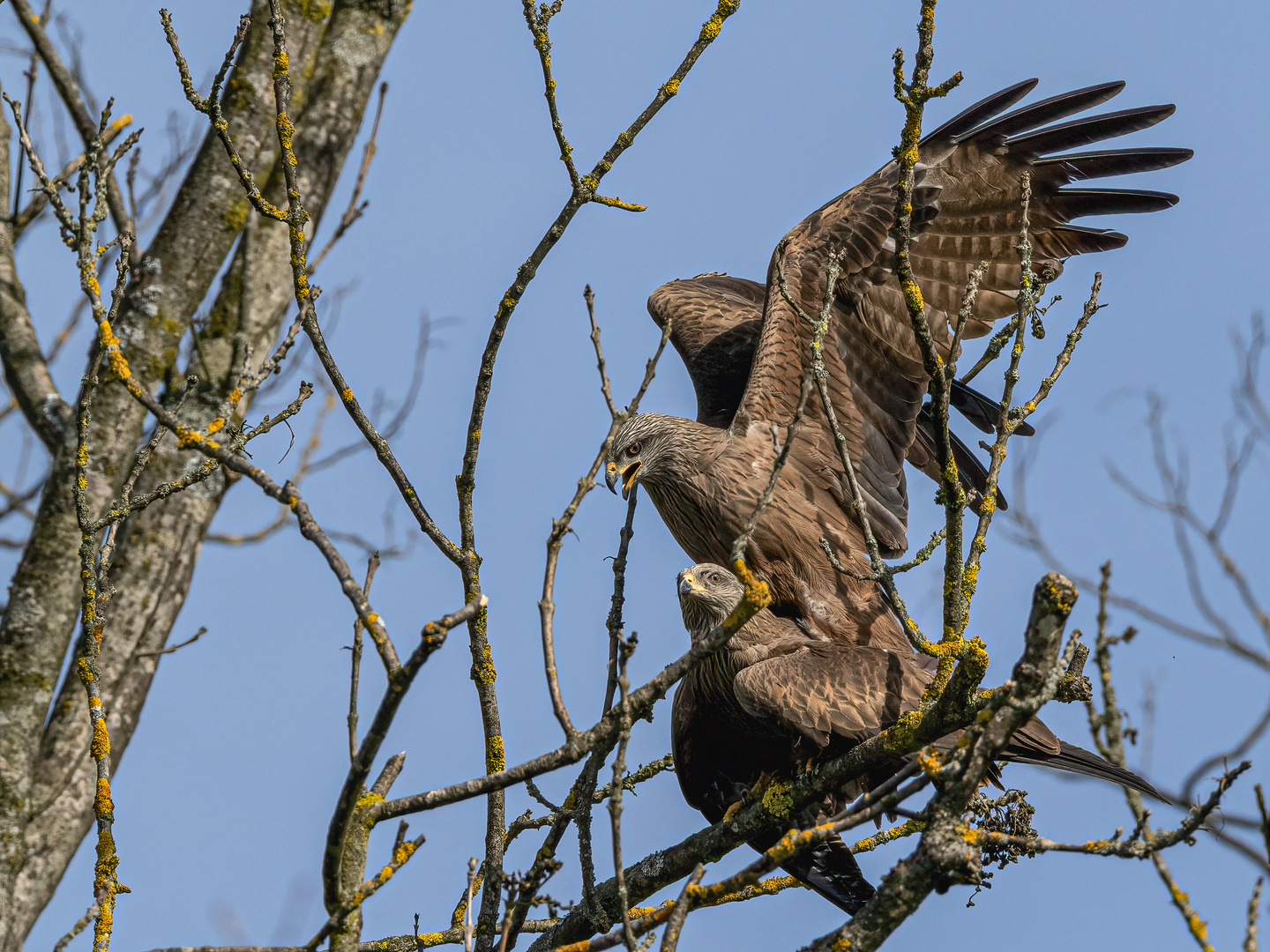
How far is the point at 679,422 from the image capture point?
17.3 ft

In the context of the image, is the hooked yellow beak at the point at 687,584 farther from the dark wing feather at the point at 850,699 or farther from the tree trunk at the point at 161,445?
the tree trunk at the point at 161,445

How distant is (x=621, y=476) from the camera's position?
16.8ft

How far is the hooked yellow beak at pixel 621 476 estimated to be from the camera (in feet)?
16.5

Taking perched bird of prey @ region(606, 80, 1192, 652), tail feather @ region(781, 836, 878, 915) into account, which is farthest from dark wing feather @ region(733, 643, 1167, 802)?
perched bird of prey @ region(606, 80, 1192, 652)

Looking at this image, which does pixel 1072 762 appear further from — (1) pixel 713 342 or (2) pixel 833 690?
(1) pixel 713 342

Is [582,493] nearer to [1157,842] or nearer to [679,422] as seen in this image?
[1157,842]

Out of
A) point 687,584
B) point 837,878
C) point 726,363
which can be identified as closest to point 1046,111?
point 726,363

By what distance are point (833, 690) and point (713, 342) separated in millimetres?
2499

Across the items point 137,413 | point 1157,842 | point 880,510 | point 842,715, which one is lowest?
point 1157,842

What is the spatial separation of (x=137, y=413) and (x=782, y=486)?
275 cm

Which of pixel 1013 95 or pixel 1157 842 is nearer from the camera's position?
pixel 1157 842

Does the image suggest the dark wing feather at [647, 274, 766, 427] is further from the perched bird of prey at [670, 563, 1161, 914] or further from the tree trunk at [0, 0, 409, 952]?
the tree trunk at [0, 0, 409, 952]

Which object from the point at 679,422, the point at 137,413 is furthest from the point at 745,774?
the point at 137,413

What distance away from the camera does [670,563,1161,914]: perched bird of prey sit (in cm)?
379
